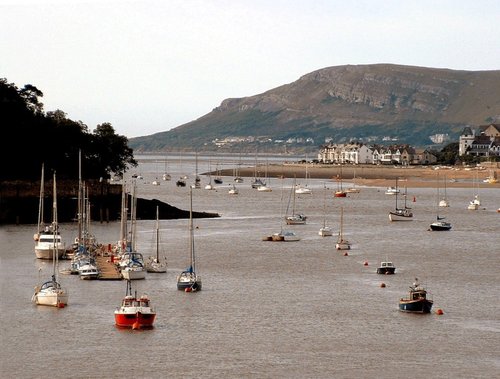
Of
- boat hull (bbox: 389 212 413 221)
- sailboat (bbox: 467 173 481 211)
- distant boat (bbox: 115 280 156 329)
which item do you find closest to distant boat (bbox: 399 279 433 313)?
distant boat (bbox: 115 280 156 329)

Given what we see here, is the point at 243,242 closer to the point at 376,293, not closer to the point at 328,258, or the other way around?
the point at 328,258

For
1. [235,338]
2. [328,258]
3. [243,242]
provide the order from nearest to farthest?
[235,338]
[328,258]
[243,242]

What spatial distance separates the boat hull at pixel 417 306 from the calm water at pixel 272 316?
441mm

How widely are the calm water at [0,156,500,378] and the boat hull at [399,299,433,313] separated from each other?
0.44m

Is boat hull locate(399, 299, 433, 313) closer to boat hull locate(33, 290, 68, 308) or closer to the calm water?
the calm water

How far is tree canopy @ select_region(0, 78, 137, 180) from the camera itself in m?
110

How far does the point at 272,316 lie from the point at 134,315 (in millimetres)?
6390

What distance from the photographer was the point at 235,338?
4669 cm

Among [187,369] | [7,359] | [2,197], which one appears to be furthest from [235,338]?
[2,197]

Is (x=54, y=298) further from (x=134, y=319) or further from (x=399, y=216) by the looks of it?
(x=399, y=216)

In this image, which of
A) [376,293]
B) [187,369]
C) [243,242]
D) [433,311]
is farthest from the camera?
[243,242]

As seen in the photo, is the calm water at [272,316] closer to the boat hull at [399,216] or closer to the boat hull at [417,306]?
the boat hull at [417,306]

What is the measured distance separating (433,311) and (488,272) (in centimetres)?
1527

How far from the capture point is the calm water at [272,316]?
4247 centimetres
